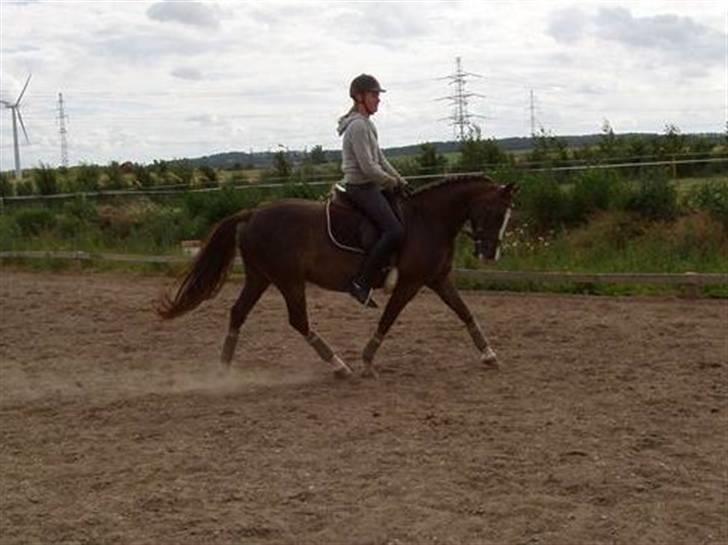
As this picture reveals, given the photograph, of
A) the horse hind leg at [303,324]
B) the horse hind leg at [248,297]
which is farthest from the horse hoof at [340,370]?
the horse hind leg at [248,297]

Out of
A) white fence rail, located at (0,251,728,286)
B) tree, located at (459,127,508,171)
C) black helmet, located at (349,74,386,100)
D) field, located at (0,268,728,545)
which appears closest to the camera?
field, located at (0,268,728,545)

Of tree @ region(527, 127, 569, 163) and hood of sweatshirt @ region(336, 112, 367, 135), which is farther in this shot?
tree @ region(527, 127, 569, 163)

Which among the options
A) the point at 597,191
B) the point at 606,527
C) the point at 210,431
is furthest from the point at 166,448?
the point at 597,191

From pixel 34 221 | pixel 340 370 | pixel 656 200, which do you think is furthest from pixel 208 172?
pixel 340 370

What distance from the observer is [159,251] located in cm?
1717

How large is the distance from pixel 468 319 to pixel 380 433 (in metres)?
2.24

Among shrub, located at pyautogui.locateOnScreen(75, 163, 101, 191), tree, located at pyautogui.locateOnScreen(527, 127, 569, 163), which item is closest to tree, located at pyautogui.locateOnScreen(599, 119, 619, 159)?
tree, located at pyautogui.locateOnScreen(527, 127, 569, 163)

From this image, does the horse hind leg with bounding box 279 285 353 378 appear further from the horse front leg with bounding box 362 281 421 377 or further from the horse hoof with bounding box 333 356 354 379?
the horse front leg with bounding box 362 281 421 377

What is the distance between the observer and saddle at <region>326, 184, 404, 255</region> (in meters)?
7.76

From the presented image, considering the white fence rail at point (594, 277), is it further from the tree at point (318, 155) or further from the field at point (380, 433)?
the tree at point (318, 155)

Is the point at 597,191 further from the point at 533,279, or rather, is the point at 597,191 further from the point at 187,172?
the point at 187,172

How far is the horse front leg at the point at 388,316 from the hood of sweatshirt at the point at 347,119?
Answer: 128 centimetres

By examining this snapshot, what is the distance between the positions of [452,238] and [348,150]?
3.58 feet

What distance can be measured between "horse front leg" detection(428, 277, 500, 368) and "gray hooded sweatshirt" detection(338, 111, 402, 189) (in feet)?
3.07
